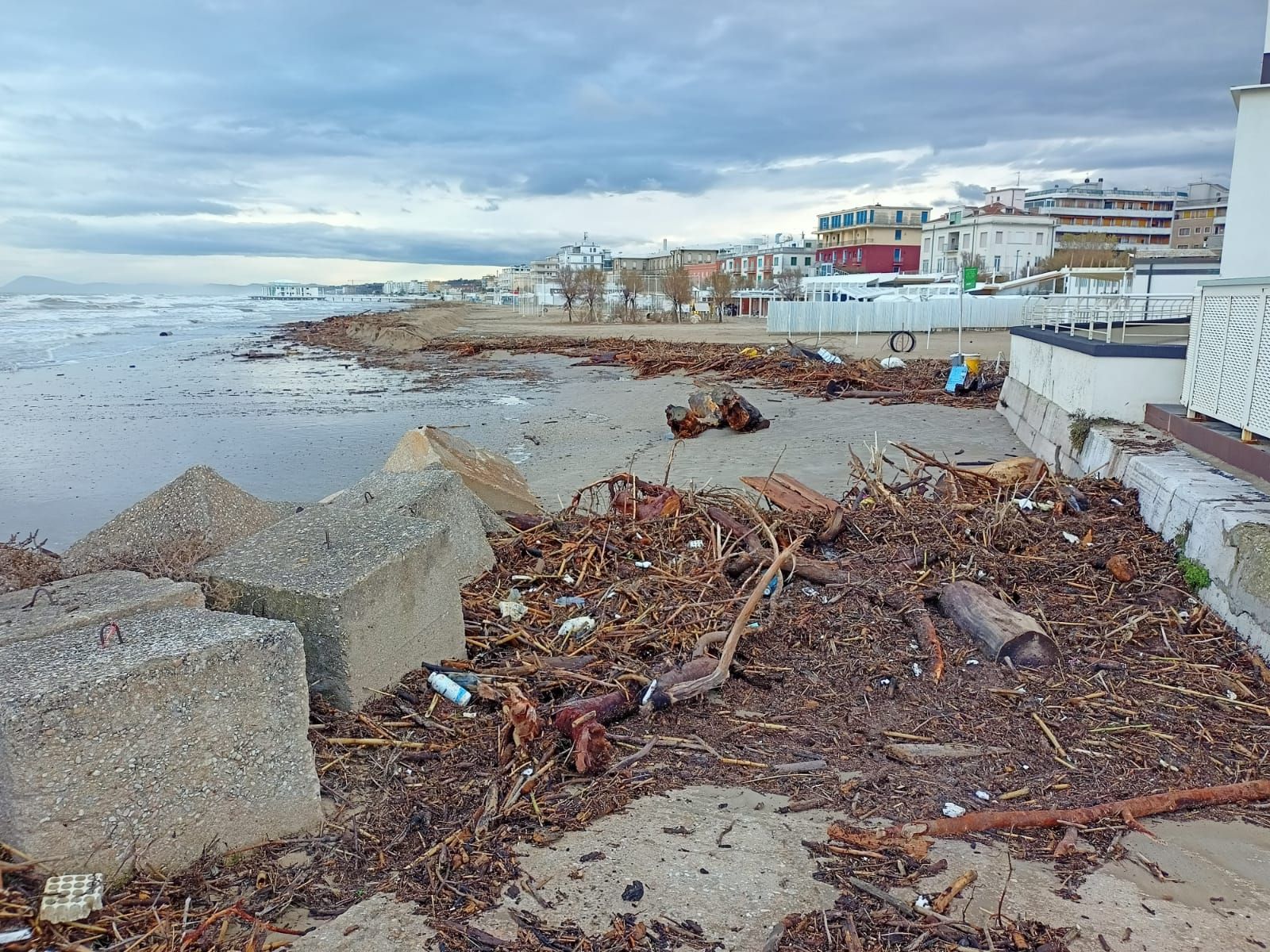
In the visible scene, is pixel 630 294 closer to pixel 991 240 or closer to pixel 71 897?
pixel 991 240

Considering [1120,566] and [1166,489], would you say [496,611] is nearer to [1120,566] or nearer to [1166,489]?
[1120,566]

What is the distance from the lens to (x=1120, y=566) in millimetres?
6082

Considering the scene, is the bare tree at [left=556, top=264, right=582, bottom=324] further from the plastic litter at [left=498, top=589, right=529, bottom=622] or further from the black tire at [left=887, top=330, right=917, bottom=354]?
the plastic litter at [left=498, top=589, right=529, bottom=622]

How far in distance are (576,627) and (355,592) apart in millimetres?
1516

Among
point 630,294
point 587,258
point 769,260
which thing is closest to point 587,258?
point 587,258

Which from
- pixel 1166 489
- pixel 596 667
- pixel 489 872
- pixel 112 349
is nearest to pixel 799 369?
pixel 1166 489

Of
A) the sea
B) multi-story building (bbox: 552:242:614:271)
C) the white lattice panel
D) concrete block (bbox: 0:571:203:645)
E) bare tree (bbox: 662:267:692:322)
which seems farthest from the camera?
multi-story building (bbox: 552:242:614:271)

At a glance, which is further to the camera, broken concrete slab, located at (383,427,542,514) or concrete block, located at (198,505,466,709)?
broken concrete slab, located at (383,427,542,514)

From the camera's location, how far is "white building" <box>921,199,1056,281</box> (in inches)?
3605

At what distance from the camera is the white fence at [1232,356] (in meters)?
7.27

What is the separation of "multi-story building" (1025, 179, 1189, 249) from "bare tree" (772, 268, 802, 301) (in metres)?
38.3

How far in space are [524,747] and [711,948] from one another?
131 centimetres

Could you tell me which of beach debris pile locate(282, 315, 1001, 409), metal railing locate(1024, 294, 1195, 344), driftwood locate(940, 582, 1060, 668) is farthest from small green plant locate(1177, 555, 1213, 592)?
beach debris pile locate(282, 315, 1001, 409)

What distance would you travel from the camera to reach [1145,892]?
9.86ft
